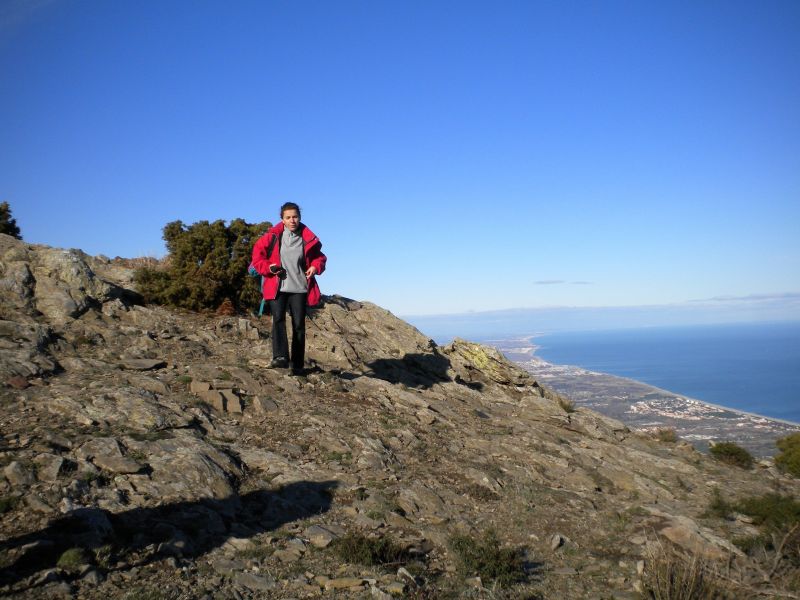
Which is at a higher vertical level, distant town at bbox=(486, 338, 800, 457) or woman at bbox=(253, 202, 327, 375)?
woman at bbox=(253, 202, 327, 375)

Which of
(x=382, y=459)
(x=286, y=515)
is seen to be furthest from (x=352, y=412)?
(x=286, y=515)

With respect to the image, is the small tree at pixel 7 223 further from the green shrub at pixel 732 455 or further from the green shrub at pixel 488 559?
the green shrub at pixel 732 455

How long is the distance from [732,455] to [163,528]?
1463 cm

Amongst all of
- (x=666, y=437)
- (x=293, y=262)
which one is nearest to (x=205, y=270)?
(x=293, y=262)

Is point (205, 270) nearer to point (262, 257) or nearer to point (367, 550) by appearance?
point (262, 257)

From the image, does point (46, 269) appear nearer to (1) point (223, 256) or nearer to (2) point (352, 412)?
(1) point (223, 256)

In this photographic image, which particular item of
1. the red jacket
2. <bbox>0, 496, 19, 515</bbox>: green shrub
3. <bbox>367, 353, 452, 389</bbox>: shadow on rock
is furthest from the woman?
<bbox>0, 496, 19, 515</bbox>: green shrub

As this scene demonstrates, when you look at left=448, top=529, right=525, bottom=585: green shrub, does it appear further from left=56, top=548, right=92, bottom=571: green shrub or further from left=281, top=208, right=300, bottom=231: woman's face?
left=281, top=208, right=300, bottom=231: woman's face

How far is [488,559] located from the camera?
17.3 ft

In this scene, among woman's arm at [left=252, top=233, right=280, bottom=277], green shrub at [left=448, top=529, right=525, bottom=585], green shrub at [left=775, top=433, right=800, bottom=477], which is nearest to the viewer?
green shrub at [left=448, top=529, right=525, bottom=585]

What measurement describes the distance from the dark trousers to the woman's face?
133 centimetres

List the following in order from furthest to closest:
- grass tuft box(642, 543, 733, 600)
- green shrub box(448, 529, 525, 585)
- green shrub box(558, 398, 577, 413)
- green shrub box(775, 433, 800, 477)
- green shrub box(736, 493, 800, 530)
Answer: green shrub box(775, 433, 800, 477)
green shrub box(558, 398, 577, 413)
green shrub box(736, 493, 800, 530)
green shrub box(448, 529, 525, 585)
grass tuft box(642, 543, 733, 600)

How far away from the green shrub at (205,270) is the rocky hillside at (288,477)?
614mm

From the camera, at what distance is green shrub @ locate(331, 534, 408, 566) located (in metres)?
4.87
